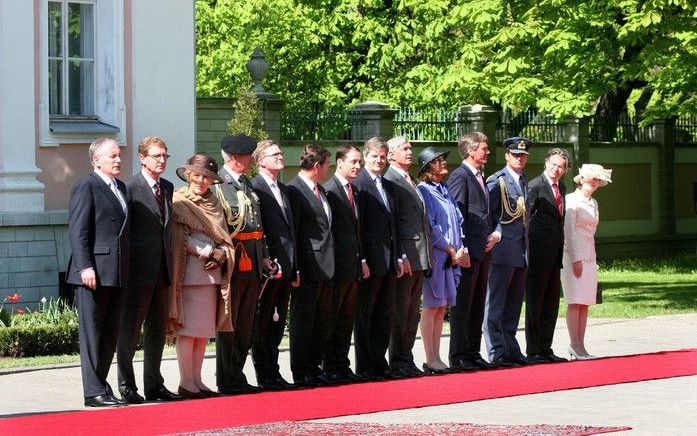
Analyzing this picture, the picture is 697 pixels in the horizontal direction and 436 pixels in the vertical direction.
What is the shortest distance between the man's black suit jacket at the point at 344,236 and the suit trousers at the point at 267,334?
0.60 meters

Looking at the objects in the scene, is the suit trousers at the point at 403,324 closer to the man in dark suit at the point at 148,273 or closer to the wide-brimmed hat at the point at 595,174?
the wide-brimmed hat at the point at 595,174

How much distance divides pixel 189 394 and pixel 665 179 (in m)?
26.9

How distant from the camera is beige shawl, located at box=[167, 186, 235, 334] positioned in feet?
42.5

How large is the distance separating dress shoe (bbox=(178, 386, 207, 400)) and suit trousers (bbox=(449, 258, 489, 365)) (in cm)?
298

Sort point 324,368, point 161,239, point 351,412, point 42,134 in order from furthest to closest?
point 42,134 → point 324,368 → point 161,239 → point 351,412

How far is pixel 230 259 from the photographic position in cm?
1297

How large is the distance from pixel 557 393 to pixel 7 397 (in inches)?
164

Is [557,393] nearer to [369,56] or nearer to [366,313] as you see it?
[366,313]

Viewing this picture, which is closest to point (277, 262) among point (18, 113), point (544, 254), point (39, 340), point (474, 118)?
point (544, 254)

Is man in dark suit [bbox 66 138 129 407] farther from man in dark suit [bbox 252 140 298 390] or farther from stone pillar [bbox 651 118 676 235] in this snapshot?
stone pillar [bbox 651 118 676 235]

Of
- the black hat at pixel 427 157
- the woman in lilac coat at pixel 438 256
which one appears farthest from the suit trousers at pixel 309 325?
the black hat at pixel 427 157

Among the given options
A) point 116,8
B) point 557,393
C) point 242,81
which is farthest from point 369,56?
point 557,393

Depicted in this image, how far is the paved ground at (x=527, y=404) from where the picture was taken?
11320 mm

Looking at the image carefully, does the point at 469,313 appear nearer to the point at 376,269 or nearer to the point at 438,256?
the point at 438,256
